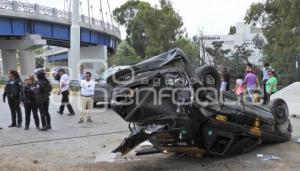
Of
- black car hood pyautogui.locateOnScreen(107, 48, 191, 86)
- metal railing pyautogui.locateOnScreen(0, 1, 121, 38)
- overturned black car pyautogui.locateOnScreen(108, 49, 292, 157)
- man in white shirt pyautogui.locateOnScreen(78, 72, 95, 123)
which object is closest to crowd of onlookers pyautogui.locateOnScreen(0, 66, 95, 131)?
man in white shirt pyautogui.locateOnScreen(78, 72, 95, 123)

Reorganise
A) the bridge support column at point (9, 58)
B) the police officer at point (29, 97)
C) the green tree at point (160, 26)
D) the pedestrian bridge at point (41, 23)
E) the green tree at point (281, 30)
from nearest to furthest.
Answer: the police officer at point (29, 97), the green tree at point (281, 30), the pedestrian bridge at point (41, 23), the green tree at point (160, 26), the bridge support column at point (9, 58)

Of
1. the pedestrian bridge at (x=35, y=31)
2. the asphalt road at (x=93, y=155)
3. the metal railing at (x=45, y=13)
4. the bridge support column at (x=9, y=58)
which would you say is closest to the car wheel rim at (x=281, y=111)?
the asphalt road at (x=93, y=155)

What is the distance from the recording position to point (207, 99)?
8359mm

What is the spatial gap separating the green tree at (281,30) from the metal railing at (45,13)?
2071cm

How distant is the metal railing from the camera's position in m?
44.0

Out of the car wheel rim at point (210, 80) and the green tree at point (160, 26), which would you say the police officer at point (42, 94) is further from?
the green tree at point (160, 26)

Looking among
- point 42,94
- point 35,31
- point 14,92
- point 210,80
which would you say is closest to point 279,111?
point 210,80

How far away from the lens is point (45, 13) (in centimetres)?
4822

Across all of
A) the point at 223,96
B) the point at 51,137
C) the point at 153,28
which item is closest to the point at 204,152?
the point at 223,96

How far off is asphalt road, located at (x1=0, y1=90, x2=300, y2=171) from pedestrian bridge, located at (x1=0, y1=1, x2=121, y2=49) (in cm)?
3248

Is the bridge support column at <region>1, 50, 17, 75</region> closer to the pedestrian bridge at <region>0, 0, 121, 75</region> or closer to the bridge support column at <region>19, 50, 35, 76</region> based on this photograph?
the pedestrian bridge at <region>0, 0, 121, 75</region>

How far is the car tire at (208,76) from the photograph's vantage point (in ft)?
27.7

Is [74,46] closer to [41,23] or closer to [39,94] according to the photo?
[41,23]

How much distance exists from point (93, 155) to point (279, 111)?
3.75 meters
